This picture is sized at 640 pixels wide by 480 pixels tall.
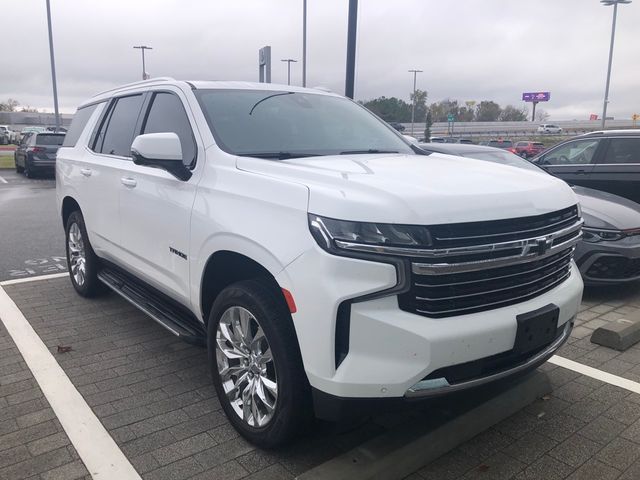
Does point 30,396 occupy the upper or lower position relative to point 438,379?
lower

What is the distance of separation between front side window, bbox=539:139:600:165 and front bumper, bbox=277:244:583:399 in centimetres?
751

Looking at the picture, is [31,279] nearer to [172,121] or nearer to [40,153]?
[172,121]

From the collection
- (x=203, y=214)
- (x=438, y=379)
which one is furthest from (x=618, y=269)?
(x=203, y=214)

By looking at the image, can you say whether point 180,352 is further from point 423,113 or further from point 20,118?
point 20,118

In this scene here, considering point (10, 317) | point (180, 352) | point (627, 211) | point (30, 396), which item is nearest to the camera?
point (30, 396)

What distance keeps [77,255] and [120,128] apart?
1633mm

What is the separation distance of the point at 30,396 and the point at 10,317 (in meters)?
1.83

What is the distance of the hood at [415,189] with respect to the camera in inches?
95.4

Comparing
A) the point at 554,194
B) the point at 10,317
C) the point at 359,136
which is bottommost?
the point at 10,317

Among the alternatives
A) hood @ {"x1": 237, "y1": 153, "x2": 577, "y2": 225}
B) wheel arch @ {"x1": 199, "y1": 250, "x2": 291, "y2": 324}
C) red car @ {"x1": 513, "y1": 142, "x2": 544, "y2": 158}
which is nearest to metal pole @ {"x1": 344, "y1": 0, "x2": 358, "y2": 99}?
hood @ {"x1": 237, "y1": 153, "x2": 577, "y2": 225}

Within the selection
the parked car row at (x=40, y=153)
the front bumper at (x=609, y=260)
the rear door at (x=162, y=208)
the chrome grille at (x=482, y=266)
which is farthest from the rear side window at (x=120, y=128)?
the parked car row at (x=40, y=153)

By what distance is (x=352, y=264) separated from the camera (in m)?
2.36

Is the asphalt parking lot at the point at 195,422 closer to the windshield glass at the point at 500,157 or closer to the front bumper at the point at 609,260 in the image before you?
the front bumper at the point at 609,260

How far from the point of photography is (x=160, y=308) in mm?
4004
